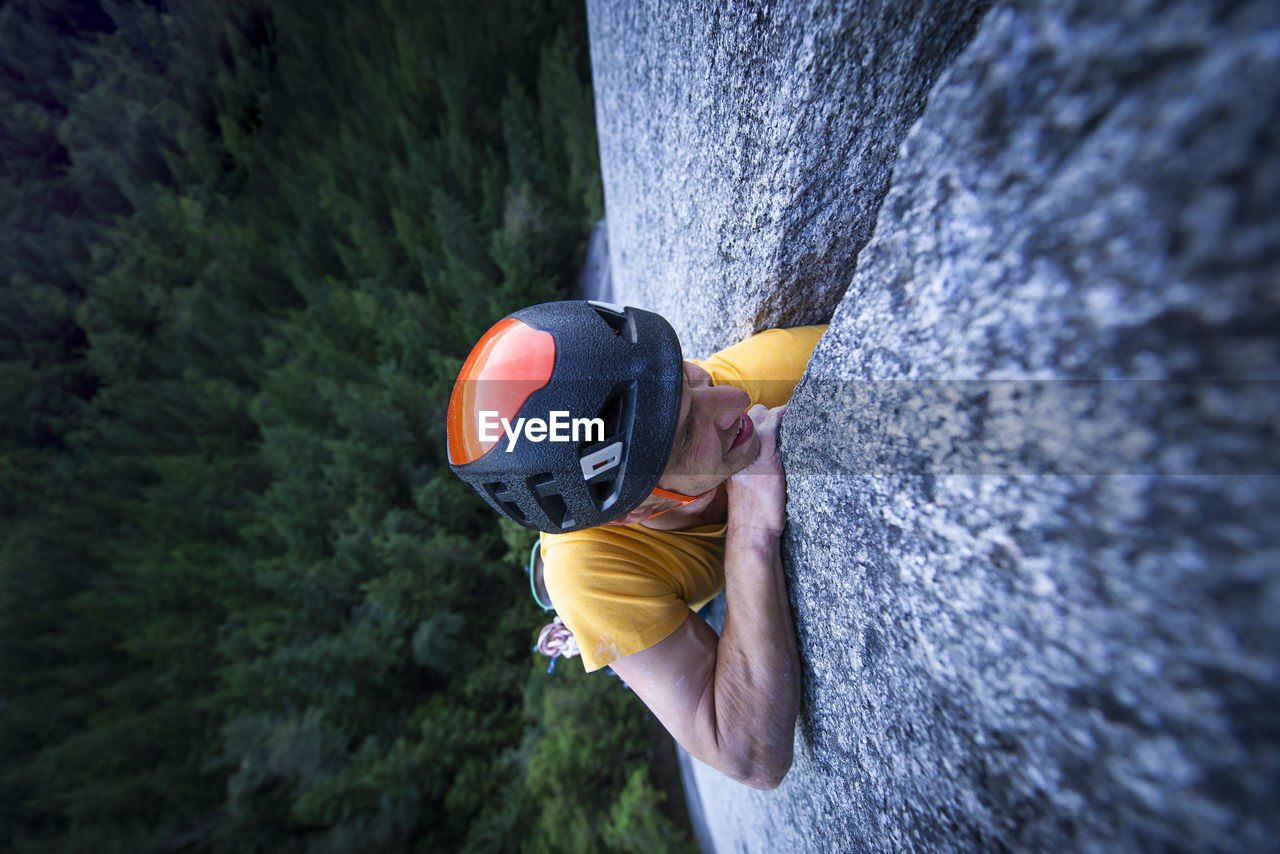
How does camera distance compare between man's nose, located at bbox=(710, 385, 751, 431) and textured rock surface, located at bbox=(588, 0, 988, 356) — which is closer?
textured rock surface, located at bbox=(588, 0, 988, 356)

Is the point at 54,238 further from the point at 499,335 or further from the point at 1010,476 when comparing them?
the point at 1010,476

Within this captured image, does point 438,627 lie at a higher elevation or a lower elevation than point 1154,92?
lower

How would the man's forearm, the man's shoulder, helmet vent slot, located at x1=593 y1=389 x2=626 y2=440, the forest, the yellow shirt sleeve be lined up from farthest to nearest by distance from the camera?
1. the forest
2. the yellow shirt sleeve
3. the man's shoulder
4. helmet vent slot, located at x1=593 y1=389 x2=626 y2=440
5. the man's forearm

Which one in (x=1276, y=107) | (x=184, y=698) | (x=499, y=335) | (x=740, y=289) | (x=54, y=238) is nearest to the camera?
(x=1276, y=107)

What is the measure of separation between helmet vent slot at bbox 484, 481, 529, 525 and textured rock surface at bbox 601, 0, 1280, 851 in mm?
724

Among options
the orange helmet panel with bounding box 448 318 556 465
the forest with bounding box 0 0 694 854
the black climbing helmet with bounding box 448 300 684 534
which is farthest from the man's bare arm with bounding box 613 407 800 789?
the forest with bounding box 0 0 694 854

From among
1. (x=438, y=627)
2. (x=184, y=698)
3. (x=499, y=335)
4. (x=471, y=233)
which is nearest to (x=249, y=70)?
(x=471, y=233)

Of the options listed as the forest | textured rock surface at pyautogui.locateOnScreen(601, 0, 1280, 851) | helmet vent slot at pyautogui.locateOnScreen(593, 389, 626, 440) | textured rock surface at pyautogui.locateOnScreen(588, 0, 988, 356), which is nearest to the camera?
textured rock surface at pyautogui.locateOnScreen(601, 0, 1280, 851)

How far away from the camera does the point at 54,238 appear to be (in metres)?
11.1

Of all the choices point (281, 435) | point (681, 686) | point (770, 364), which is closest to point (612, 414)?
point (770, 364)

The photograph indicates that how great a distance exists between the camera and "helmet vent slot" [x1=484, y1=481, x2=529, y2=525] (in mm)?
1077

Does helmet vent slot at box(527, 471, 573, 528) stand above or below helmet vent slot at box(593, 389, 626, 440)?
below

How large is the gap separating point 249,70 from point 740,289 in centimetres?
1649

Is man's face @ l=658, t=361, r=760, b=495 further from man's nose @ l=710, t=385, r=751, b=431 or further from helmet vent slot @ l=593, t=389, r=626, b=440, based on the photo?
A: helmet vent slot @ l=593, t=389, r=626, b=440
